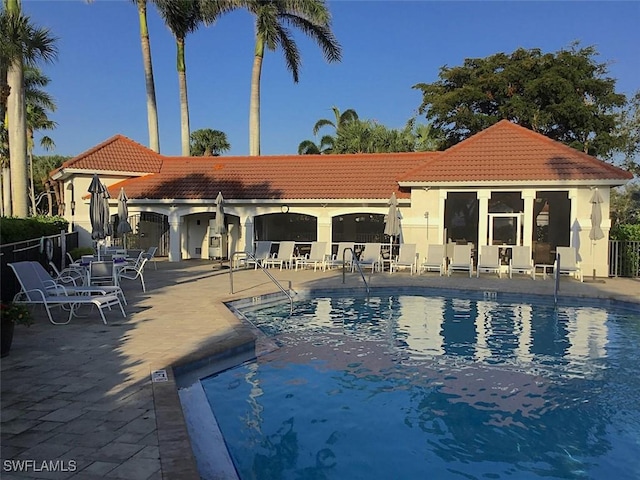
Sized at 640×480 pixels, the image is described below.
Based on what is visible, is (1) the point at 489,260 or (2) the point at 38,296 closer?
(2) the point at 38,296

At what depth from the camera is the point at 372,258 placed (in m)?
18.0

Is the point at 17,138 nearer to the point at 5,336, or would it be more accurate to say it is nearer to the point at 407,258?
the point at 5,336

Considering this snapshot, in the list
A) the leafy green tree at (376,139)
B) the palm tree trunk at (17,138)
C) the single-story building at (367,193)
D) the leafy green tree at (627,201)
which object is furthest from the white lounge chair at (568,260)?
the leafy green tree at (627,201)

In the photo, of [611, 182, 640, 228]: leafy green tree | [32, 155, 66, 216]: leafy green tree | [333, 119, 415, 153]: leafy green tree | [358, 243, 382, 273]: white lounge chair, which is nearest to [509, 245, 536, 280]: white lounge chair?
[358, 243, 382, 273]: white lounge chair

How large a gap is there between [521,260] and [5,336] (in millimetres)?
15154

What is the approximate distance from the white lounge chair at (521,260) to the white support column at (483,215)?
1.52m

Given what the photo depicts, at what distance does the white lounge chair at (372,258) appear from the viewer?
1786cm

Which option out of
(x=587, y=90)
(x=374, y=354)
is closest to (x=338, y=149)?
(x=587, y=90)

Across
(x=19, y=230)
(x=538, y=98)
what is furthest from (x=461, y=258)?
(x=538, y=98)

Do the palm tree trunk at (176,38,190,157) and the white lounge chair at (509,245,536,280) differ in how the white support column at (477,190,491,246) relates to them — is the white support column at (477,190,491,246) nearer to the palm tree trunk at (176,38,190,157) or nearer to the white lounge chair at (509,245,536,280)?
the white lounge chair at (509,245,536,280)

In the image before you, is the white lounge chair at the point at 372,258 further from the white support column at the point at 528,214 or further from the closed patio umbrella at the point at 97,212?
the closed patio umbrella at the point at 97,212

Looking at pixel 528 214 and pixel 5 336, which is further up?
pixel 528 214

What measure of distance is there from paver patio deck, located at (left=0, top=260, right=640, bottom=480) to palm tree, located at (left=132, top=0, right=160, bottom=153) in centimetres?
1930

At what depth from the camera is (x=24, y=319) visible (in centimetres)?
646
